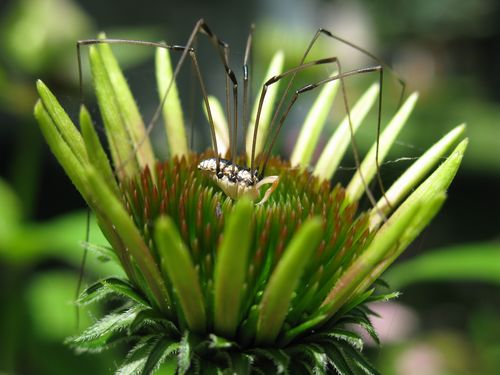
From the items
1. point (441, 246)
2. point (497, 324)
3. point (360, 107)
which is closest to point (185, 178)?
point (360, 107)

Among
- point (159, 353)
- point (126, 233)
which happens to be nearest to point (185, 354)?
A: point (159, 353)

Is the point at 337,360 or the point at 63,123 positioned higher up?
the point at 63,123

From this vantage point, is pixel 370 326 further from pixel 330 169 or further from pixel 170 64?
pixel 170 64

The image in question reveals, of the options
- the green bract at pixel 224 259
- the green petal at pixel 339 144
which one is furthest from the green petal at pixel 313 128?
the green bract at pixel 224 259

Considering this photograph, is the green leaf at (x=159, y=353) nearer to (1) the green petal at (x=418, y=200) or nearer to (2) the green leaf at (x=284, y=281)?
(2) the green leaf at (x=284, y=281)

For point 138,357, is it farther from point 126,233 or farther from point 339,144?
point 339,144

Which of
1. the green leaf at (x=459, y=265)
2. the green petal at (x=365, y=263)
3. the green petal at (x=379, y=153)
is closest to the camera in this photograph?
the green petal at (x=365, y=263)

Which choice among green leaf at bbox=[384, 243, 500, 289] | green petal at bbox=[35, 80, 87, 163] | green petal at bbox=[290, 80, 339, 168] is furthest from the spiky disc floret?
green leaf at bbox=[384, 243, 500, 289]

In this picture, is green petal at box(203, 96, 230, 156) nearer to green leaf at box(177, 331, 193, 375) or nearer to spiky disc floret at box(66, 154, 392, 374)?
spiky disc floret at box(66, 154, 392, 374)
